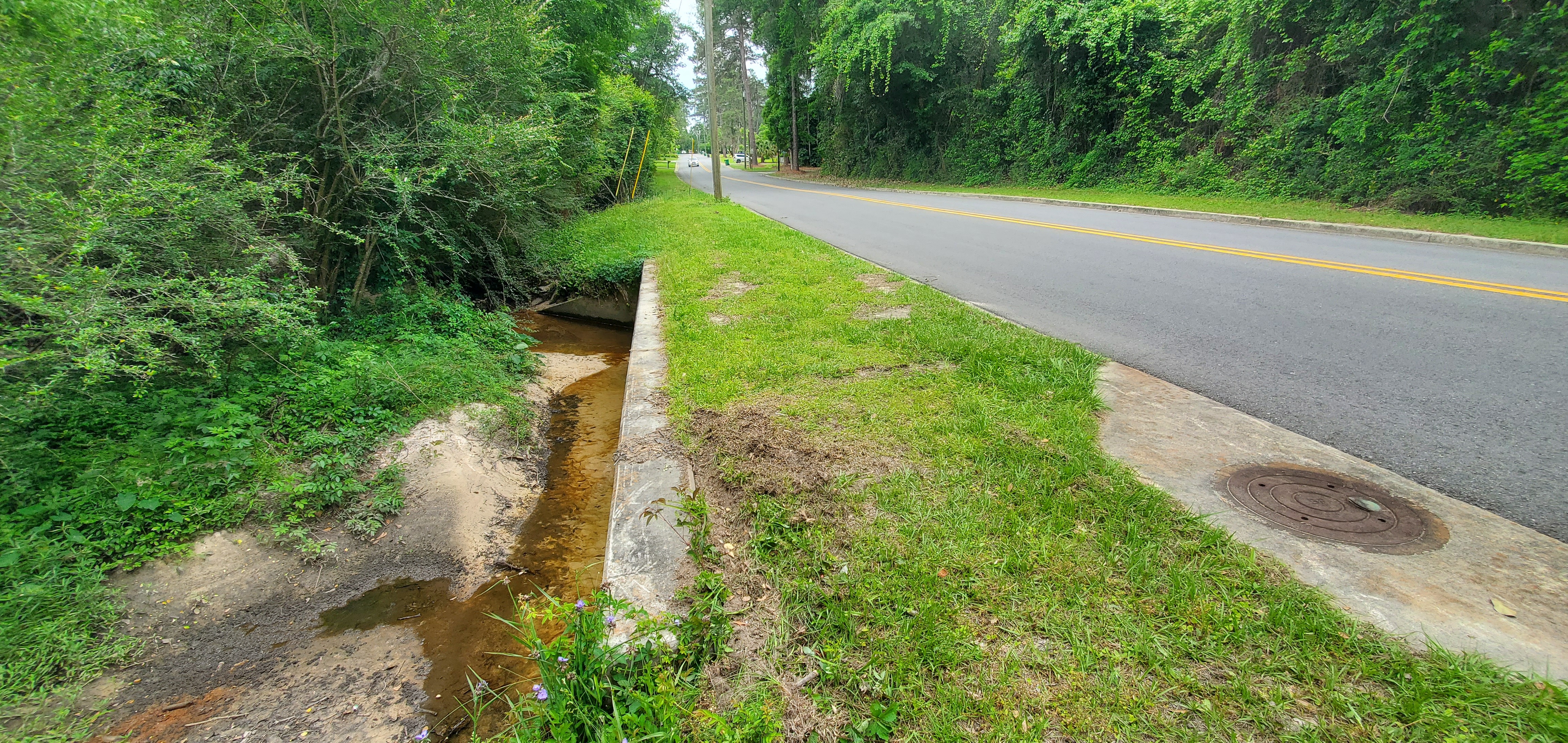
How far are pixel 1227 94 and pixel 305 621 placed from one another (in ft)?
64.7

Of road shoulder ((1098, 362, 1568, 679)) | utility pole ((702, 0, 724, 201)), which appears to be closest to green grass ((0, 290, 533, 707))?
road shoulder ((1098, 362, 1568, 679))

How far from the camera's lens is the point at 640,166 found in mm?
20422

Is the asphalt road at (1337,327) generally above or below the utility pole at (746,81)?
below

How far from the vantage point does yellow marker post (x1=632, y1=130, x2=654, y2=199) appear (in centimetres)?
1998

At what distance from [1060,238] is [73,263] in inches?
408

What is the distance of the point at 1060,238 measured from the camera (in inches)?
394

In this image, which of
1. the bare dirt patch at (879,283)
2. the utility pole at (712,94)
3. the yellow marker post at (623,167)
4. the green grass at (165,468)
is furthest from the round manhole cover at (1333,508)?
the yellow marker post at (623,167)

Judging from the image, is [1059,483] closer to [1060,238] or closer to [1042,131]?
[1060,238]

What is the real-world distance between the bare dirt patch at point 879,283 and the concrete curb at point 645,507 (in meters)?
2.57

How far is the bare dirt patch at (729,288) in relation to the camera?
6.72m

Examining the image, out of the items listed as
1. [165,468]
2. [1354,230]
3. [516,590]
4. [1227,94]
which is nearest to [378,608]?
[516,590]

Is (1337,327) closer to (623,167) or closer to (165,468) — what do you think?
(165,468)

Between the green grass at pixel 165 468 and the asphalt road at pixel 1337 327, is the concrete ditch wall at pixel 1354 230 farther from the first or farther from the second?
the green grass at pixel 165 468

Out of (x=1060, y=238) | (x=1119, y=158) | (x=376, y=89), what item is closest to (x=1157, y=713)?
(x=376, y=89)
